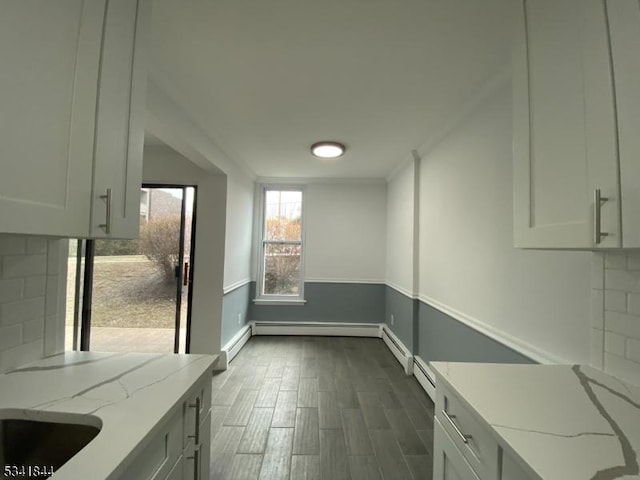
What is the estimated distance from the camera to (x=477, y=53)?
5.24 feet

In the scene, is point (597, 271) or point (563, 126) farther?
point (597, 271)

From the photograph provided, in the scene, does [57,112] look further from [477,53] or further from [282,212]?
[282,212]

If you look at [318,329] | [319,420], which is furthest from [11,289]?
[318,329]

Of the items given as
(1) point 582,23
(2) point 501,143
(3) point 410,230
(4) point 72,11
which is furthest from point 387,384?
(4) point 72,11

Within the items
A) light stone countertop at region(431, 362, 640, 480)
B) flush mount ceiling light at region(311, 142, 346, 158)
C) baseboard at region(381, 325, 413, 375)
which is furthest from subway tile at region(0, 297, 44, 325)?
baseboard at region(381, 325, 413, 375)

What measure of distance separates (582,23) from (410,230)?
2.51 meters

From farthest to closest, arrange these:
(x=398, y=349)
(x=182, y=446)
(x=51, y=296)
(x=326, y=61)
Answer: (x=398, y=349) → (x=326, y=61) → (x=51, y=296) → (x=182, y=446)

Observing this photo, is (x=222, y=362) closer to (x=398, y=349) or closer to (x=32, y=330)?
(x=398, y=349)

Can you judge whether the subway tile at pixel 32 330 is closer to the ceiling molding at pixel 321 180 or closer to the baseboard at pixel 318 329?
the baseboard at pixel 318 329

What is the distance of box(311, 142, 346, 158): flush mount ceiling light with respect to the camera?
9.86 feet

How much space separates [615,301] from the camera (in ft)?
3.65

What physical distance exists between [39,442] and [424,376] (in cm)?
275

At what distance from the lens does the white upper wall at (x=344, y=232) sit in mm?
4559

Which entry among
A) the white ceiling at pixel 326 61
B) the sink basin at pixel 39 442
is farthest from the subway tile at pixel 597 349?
the sink basin at pixel 39 442
